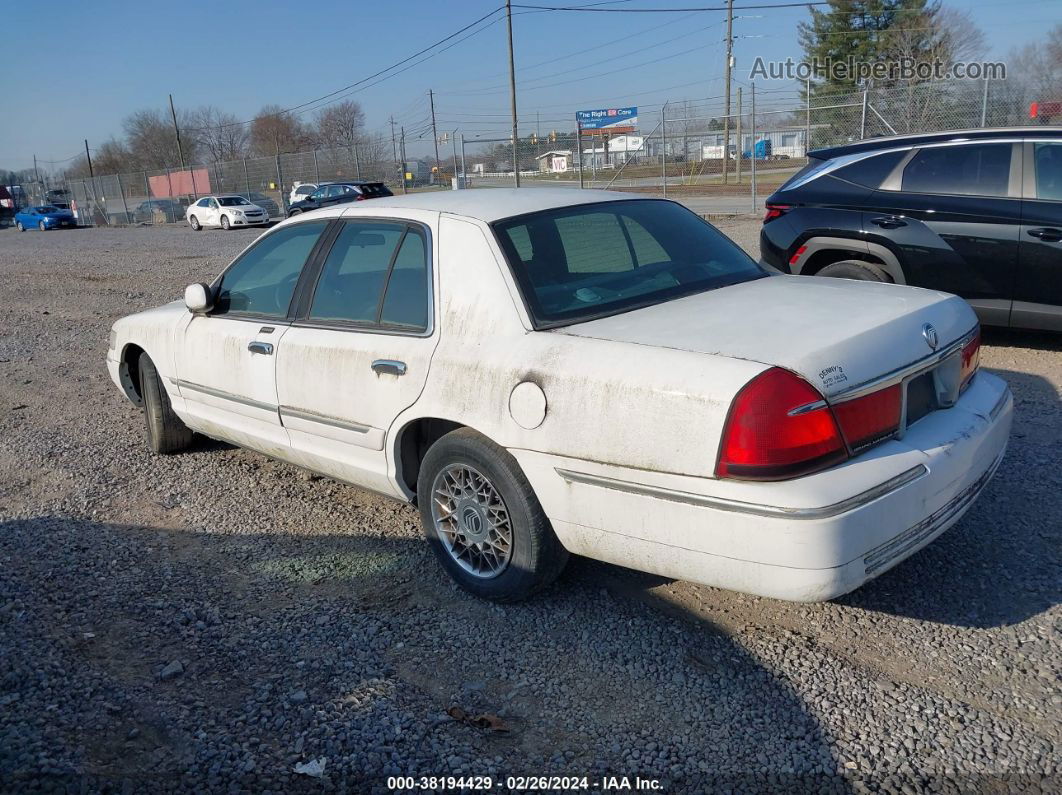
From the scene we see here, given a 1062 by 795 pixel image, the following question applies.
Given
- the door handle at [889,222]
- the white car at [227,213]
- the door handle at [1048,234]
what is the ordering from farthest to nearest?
1. the white car at [227,213]
2. the door handle at [889,222]
3. the door handle at [1048,234]

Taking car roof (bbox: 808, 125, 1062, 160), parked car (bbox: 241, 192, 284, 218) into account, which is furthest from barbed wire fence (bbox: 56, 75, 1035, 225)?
car roof (bbox: 808, 125, 1062, 160)

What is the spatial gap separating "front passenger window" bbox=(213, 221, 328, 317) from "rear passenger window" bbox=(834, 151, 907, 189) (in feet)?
15.0

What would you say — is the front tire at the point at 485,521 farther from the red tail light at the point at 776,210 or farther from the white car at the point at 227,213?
the white car at the point at 227,213

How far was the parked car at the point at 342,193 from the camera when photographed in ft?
94.6

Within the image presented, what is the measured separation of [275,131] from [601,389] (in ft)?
254

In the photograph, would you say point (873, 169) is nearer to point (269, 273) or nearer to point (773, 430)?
point (269, 273)

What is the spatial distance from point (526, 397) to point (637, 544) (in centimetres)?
65

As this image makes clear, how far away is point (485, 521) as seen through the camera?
356 cm

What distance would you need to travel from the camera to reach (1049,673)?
9.78ft

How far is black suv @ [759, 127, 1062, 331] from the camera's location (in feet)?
20.7

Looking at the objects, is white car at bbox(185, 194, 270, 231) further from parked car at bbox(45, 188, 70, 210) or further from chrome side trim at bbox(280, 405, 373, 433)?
parked car at bbox(45, 188, 70, 210)

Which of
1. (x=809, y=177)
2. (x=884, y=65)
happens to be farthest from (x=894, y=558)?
(x=884, y=65)

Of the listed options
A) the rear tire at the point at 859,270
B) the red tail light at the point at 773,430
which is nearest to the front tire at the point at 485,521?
the red tail light at the point at 773,430

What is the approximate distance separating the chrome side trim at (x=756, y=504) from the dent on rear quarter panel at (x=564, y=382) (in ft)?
0.24
